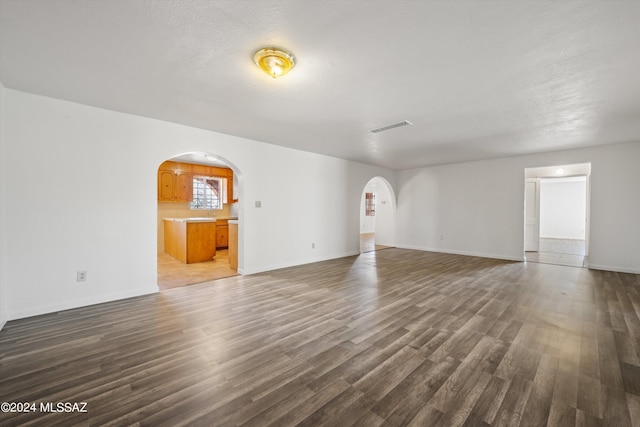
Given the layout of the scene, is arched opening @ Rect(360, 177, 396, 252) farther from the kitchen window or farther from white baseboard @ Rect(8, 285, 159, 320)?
white baseboard @ Rect(8, 285, 159, 320)

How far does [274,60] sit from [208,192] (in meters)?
6.74

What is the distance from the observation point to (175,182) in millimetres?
7184

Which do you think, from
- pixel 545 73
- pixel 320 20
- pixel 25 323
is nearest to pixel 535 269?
pixel 545 73

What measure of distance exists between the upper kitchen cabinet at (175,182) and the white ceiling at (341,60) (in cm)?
366

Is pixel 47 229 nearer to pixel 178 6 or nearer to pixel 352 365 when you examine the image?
pixel 178 6

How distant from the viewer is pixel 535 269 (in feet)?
17.7

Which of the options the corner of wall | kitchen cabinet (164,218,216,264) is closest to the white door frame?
kitchen cabinet (164,218,216,264)

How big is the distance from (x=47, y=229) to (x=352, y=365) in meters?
3.80

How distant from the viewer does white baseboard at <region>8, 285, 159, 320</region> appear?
2947mm

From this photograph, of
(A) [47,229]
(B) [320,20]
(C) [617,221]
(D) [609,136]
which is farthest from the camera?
(C) [617,221]

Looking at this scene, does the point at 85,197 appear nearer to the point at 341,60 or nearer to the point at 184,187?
the point at 341,60

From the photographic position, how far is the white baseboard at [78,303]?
2.95 meters

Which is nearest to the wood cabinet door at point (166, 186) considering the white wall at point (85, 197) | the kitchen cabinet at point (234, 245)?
the kitchen cabinet at point (234, 245)

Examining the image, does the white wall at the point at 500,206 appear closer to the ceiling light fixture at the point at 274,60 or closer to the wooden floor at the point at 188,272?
the wooden floor at the point at 188,272
